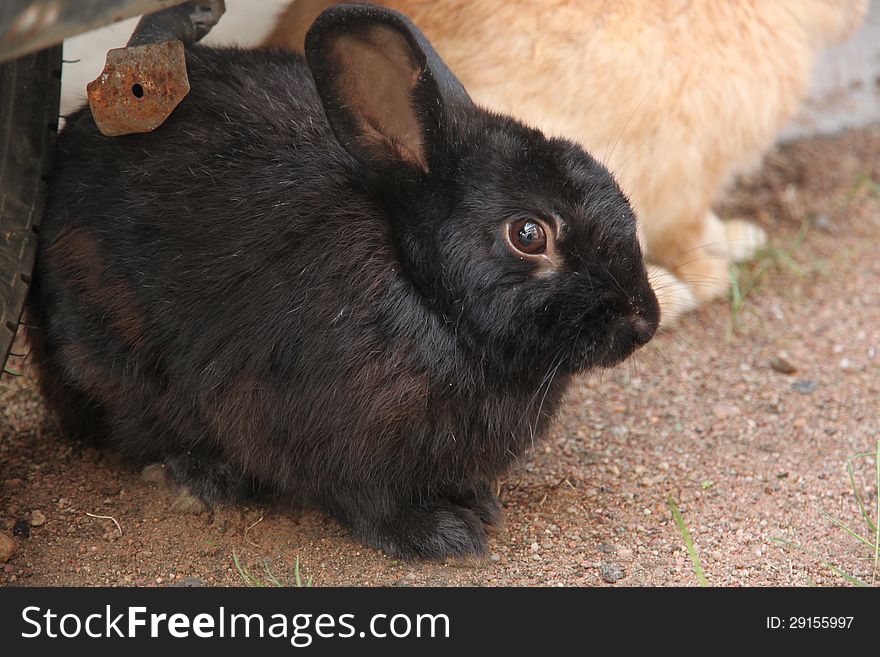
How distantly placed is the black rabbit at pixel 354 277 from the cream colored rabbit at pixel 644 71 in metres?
0.77

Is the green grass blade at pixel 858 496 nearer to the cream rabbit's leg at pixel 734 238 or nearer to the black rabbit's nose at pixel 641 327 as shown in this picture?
the black rabbit's nose at pixel 641 327

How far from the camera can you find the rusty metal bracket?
228 cm

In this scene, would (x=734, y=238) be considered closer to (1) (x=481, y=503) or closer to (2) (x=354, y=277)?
(1) (x=481, y=503)

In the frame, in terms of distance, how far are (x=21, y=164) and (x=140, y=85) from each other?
0.37m

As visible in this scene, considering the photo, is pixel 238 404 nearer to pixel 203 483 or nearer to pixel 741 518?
pixel 203 483

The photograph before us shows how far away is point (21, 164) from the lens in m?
2.47

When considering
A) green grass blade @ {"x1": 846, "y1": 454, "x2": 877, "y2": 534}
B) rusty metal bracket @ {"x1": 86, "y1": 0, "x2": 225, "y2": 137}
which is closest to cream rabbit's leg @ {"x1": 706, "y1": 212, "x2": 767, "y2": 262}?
green grass blade @ {"x1": 846, "y1": 454, "x2": 877, "y2": 534}

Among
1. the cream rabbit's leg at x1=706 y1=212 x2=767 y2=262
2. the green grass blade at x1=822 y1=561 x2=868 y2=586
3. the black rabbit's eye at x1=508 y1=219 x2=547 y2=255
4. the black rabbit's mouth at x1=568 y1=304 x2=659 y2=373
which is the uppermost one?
the black rabbit's eye at x1=508 y1=219 x2=547 y2=255

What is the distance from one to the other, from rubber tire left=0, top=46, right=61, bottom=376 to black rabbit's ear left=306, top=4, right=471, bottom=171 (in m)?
0.73

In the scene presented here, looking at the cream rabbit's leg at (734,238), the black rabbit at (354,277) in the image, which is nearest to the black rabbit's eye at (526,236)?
the black rabbit at (354,277)

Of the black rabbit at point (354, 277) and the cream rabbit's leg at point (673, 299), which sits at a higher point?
the black rabbit at point (354, 277)

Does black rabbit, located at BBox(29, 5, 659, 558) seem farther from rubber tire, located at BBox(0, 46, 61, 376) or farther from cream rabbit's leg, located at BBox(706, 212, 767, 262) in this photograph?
cream rabbit's leg, located at BBox(706, 212, 767, 262)

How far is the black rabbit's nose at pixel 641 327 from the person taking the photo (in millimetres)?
2193

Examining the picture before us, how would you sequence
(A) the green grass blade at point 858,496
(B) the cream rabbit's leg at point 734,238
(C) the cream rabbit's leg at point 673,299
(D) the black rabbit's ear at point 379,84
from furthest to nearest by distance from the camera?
(B) the cream rabbit's leg at point 734,238, (C) the cream rabbit's leg at point 673,299, (A) the green grass blade at point 858,496, (D) the black rabbit's ear at point 379,84
